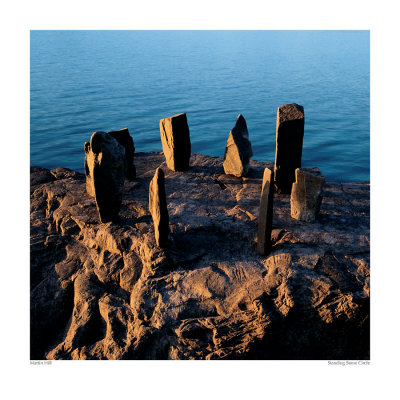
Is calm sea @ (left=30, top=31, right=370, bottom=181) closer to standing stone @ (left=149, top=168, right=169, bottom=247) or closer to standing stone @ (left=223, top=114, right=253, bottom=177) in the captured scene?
standing stone @ (left=223, top=114, right=253, bottom=177)

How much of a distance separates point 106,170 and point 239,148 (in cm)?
200

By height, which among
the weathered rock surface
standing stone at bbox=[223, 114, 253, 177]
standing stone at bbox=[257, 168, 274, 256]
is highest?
standing stone at bbox=[223, 114, 253, 177]

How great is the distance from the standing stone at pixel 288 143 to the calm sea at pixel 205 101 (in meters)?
3.38

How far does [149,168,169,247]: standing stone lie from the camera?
13.5 feet

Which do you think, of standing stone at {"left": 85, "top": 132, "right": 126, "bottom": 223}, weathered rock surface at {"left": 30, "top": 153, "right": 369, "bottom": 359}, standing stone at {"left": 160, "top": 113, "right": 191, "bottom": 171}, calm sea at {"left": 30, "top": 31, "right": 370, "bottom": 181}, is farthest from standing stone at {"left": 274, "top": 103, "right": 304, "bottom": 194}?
calm sea at {"left": 30, "top": 31, "right": 370, "bottom": 181}

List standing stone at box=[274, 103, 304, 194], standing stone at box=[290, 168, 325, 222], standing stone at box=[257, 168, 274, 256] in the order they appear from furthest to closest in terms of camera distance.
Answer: standing stone at box=[274, 103, 304, 194] → standing stone at box=[290, 168, 325, 222] → standing stone at box=[257, 168, 274, 256]

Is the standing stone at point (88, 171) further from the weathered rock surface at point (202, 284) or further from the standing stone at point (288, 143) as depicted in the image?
the standing stone at point (288, 143)

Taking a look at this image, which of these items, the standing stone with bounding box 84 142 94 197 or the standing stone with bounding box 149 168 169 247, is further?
the standing stone with bounding box 84 142 94 197

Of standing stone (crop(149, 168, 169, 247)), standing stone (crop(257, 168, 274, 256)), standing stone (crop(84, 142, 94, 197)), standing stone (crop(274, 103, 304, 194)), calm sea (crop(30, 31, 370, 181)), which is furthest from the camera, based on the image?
calm sea (crop(30, 31, 370, 181))

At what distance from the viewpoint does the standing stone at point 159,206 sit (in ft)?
13.5

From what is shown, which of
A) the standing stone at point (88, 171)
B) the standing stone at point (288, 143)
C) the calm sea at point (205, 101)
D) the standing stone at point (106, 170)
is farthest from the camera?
the calm sea at point (205, 101)

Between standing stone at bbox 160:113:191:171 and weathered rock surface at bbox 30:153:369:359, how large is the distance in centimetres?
107

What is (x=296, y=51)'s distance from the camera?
27438 mm

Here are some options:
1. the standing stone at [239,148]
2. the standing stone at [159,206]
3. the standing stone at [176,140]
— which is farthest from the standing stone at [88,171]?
the standing stone at [239,148]
